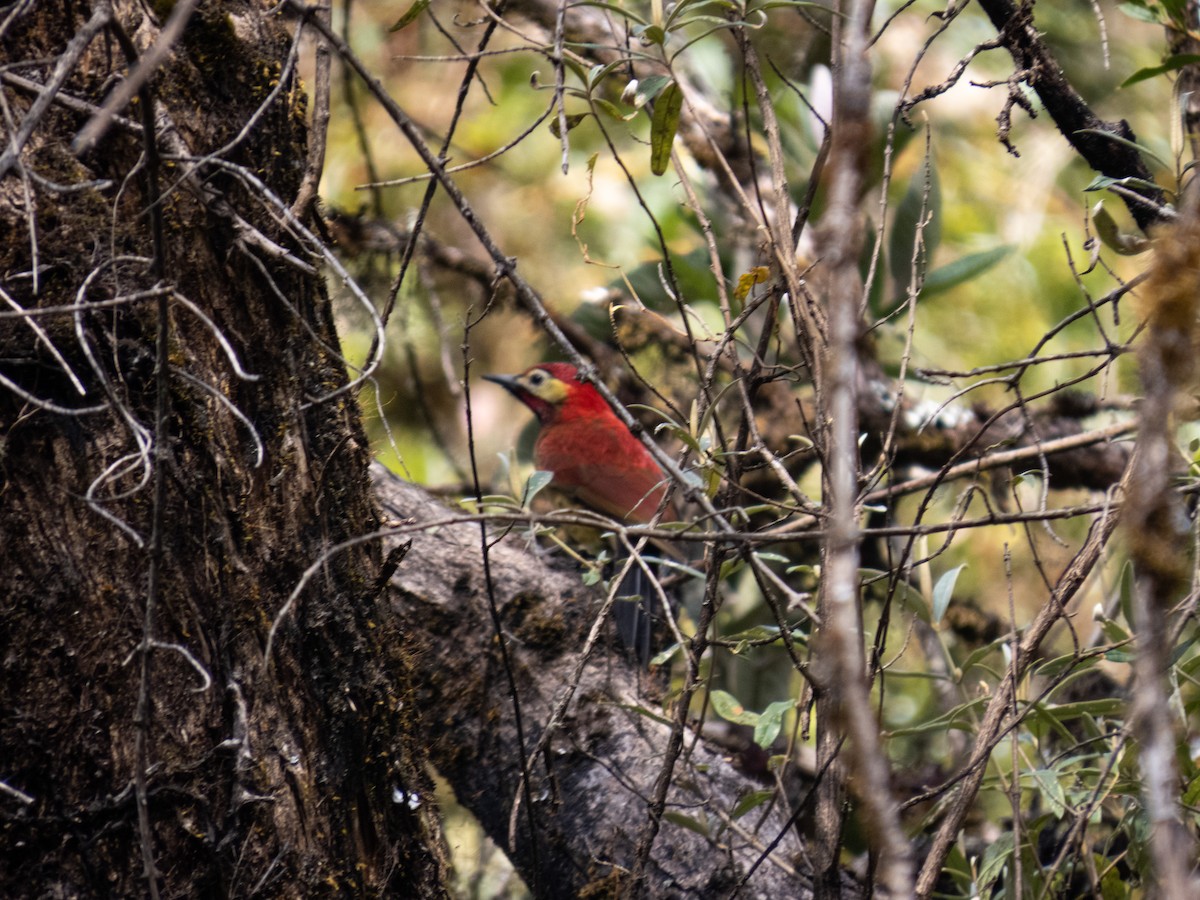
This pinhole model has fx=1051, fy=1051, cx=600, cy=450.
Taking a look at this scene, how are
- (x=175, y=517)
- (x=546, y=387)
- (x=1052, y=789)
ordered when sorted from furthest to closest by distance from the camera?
(x=546, y=387), (x=1052, y=789), (x=175, y=517)

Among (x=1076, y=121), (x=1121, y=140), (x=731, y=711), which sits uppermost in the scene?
(x=1076, y=121)

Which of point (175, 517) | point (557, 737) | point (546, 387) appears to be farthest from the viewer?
point (546, 387)

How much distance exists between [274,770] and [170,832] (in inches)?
6.2

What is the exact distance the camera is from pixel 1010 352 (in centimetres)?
562

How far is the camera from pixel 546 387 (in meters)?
4.55

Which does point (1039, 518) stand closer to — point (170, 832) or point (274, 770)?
point (274, 770)

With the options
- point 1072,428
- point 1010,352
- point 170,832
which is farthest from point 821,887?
point 1010,352

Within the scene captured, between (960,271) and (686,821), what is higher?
(960,271)

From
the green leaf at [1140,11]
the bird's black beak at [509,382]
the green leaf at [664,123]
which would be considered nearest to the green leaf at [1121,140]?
the green leaf at [1140,11]

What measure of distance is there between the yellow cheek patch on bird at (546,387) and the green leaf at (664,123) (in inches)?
103

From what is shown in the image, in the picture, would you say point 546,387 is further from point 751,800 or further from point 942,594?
point 751,800

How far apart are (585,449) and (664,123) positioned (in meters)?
2.54

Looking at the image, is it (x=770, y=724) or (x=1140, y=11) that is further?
(x=1140, y=11)

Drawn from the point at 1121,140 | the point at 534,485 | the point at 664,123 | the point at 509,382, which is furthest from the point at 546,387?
the point at 1121,140
